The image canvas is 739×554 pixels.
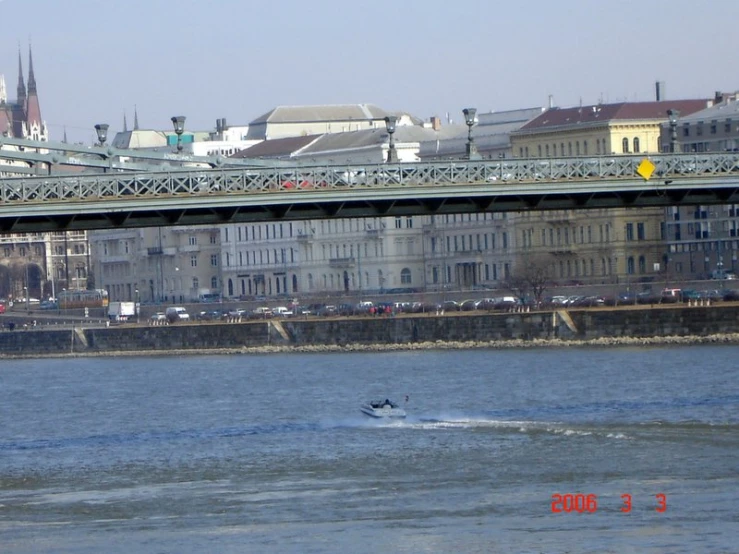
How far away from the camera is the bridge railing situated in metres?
41.4

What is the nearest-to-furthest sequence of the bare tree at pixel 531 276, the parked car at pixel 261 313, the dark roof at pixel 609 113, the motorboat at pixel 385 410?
1. the motorboat at pixel 385 410
2. the bare tree at pixel 531 276
3. the parked car at pixel 261 313
4. the dark roof at pixel 609 113

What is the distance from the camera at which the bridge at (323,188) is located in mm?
41406

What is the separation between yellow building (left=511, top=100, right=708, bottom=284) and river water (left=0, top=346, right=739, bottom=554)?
46.8 m

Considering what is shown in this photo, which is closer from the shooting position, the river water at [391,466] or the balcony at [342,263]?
the river water at [391,466]

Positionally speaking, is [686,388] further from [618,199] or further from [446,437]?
[618,199]

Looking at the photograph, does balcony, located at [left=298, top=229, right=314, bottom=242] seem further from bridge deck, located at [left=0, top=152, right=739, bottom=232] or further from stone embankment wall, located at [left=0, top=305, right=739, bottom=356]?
bridge deck, located at [left=0, top=152, right=739, bottom=232]


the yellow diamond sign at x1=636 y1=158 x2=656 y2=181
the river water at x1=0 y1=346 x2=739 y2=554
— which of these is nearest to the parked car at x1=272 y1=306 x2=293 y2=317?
the river water at x1=0 y1=346 x2=739 y2=554

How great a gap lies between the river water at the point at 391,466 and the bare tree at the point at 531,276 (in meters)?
40.6

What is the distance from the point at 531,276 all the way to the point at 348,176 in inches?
3203

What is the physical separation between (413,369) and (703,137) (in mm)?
40209

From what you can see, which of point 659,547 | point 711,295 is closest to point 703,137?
point 711,295

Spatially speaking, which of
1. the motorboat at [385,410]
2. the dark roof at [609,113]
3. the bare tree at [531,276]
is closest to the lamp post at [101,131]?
the motorboat at [385,410]

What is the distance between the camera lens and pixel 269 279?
158625mm

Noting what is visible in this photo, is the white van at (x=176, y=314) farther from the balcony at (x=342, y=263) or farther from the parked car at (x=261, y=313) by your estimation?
the balcony at (x=342, y=263)
